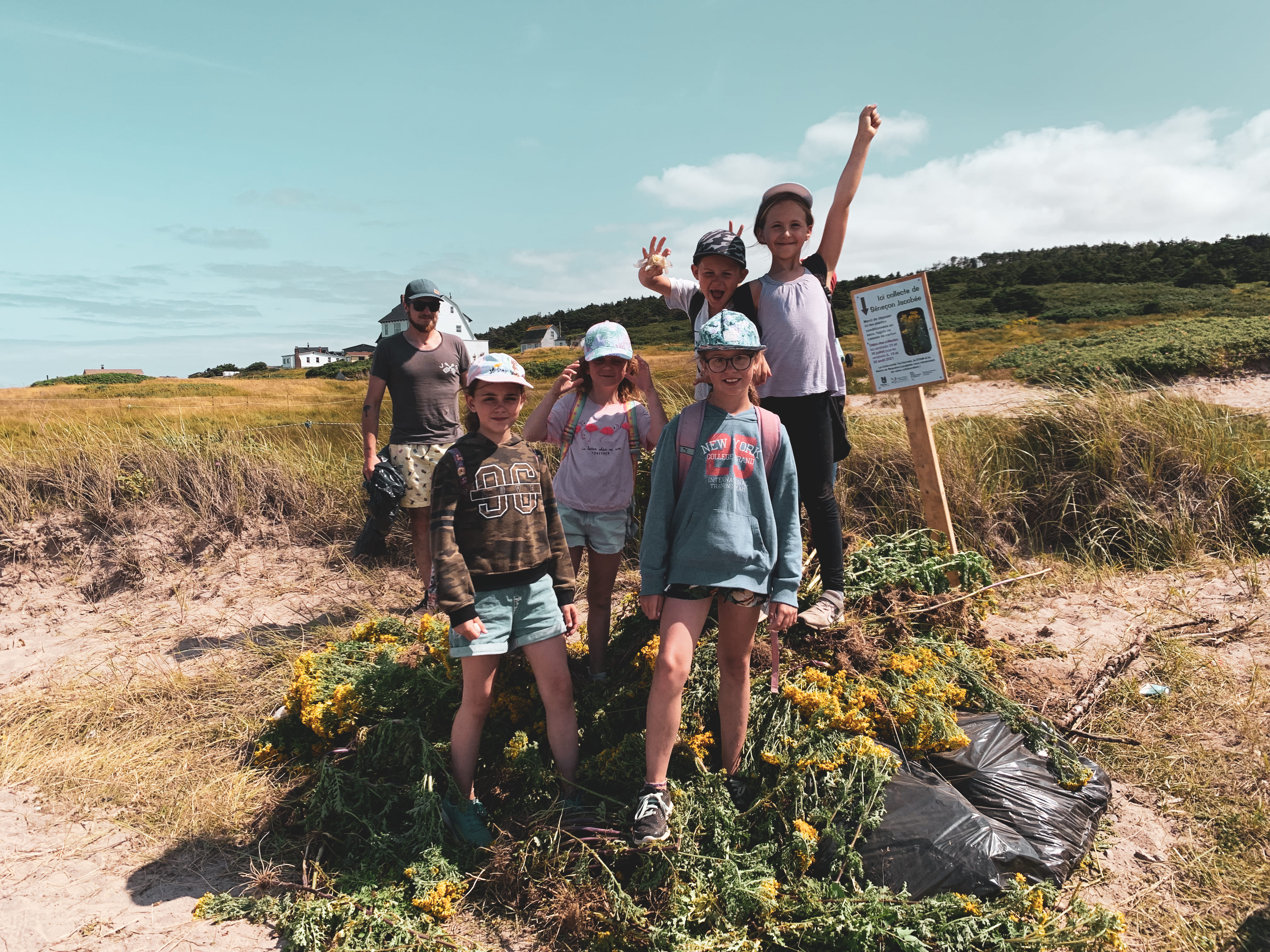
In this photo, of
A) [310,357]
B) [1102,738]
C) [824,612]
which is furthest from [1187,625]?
[310,357]

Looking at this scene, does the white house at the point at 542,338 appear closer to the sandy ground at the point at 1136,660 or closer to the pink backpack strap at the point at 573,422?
the sandy ground at the point at 1136,660

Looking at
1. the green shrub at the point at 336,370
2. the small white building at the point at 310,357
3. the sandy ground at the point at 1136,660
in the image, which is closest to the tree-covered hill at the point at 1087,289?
the green shrub at the point at 336,370

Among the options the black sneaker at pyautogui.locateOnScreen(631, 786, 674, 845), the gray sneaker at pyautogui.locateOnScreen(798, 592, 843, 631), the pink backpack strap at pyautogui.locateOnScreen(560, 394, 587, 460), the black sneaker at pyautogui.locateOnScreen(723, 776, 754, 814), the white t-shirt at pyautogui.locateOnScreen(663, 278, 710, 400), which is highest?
the white t-shirt at pyautogui.locateOnScreen(663, 278, 710, 400)

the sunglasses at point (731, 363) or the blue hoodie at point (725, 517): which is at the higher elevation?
the sunglasses at point (731, 363)

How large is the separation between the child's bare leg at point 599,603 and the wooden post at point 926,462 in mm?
2363

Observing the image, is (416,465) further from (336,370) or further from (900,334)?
(336,370)

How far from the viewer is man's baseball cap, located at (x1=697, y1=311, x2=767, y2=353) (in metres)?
2.64

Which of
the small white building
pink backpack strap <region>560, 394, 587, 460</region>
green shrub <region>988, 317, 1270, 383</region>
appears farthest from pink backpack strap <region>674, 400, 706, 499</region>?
the small white building

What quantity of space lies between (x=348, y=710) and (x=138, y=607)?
441 centimetres

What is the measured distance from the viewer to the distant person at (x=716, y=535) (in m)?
2.63

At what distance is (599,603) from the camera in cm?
353

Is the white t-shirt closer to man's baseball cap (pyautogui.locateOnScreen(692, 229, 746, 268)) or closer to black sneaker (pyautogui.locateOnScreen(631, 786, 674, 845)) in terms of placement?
man's baseball cap (pyautogui.locateOnScreen(692, 229, 746, 268))

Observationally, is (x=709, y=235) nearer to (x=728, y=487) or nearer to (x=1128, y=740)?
(x=728, y=487)

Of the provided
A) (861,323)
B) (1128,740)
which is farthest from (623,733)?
(861,323)
